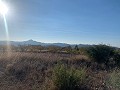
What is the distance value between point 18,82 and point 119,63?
10862mm

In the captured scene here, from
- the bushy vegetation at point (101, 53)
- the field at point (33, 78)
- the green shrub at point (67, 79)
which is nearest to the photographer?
the green shrub at point (67, 79)

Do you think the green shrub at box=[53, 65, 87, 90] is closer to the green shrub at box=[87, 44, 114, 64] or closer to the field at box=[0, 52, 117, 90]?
the field at box=[0, 52, 117, 90]

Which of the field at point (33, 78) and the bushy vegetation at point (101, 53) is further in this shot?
the bushy vegetation at point (101, 53)

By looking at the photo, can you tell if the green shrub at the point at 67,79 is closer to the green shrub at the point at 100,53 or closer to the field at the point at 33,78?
the field at the point at 33,78

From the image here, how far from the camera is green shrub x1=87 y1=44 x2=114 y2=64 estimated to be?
23641 mm

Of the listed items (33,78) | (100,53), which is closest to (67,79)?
(33,78)

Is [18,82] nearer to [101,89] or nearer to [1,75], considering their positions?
[1,75]

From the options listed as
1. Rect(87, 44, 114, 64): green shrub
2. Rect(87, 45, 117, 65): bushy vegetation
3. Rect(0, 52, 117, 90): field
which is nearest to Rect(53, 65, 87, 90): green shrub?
Rect(0, 52, 117, 90): field

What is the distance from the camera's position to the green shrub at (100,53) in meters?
23.6

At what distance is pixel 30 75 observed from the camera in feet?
48.1

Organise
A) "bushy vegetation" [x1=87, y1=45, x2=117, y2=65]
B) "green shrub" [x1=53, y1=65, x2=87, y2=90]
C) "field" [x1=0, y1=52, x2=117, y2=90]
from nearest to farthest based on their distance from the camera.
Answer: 1. "green shrub" [x1=53, y1=65, x2=87, y2=90]
2. "field" [x1=0, y1=52, x2=117, y2=90]
3. "bushy vegetation" [x1=87, y1=45, x2=117, y2=65]

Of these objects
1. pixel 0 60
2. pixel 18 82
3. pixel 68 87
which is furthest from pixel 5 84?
pixel 0 60

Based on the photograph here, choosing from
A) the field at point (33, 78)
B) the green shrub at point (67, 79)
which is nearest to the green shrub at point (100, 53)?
the field at point (33, 78)

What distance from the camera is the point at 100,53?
23891 mm
